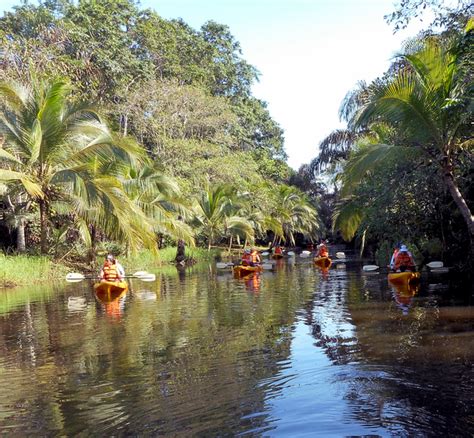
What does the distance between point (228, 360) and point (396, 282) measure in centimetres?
926

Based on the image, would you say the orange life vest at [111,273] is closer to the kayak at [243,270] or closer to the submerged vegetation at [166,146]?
the submerged vegetation at [166,146]

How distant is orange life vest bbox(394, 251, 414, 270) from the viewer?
52.5 ft

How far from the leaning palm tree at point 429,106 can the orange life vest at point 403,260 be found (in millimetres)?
3417

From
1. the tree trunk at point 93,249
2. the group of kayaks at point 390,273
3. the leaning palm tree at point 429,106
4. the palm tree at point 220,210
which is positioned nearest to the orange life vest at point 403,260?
the group of kayaks at point 390,273

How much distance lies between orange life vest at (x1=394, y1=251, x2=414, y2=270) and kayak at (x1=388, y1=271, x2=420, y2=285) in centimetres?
61

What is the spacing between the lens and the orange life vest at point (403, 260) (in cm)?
1602

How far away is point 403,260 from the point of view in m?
16.1

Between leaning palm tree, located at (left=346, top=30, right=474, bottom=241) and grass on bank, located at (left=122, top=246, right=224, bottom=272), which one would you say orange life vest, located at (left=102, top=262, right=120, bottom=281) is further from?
leaning palm tree, located at (left=346, top=30, right=474, bottom=241)

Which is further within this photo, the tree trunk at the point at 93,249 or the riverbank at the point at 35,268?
the tree trunk at the point at 93,249

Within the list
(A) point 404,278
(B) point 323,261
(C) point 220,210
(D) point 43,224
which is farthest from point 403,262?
(C) point 220,210

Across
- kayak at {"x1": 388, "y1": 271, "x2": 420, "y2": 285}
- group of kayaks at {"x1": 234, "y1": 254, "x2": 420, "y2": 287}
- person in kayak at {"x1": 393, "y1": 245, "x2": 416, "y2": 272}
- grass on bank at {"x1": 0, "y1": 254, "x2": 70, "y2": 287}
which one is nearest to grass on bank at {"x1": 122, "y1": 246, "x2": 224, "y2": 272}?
grass on bank at {"x1": 0, "y1": 254, "x2": 70, "y2": 287}

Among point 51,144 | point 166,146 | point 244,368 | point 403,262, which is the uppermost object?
point 166,146

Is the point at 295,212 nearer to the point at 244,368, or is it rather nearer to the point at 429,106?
the point at 429,106

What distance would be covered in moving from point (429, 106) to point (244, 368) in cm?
Answer: 817
